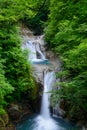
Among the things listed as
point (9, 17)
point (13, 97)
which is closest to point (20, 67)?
point (13, 97)

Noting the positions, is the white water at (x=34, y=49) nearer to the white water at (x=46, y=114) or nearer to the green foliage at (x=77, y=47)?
the white water at (x=46, y=114)

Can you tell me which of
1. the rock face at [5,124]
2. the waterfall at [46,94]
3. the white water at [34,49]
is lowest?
the rock face at [5,124]

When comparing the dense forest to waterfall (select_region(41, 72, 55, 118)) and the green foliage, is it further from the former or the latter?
waterfall (select_region(41, 72, 55, 118))

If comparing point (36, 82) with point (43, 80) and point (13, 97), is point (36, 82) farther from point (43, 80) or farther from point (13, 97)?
point (13, 97)

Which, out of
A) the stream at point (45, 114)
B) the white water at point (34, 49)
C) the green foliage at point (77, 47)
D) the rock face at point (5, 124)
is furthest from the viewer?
the white water at point (34, 49)

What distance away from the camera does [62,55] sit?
1527cm

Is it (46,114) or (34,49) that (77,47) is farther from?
(34,49)

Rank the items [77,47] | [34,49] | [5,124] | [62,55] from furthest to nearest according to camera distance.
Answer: [34,49], [62,55], [5,124], [77,47]

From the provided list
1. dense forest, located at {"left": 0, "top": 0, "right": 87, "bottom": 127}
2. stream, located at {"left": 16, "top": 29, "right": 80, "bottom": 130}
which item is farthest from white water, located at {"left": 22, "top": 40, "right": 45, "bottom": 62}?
dense forest, located at {"left": 0, "top": 0, "right": 87, "bottom": 127}

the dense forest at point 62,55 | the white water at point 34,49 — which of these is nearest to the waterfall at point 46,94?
the dense forest at point 62,55

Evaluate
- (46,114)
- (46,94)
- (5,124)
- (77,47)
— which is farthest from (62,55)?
(5,124)

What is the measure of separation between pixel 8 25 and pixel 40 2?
620 centimetres

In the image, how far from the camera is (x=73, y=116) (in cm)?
Answer: 1396

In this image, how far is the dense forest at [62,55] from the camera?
10805 mm
